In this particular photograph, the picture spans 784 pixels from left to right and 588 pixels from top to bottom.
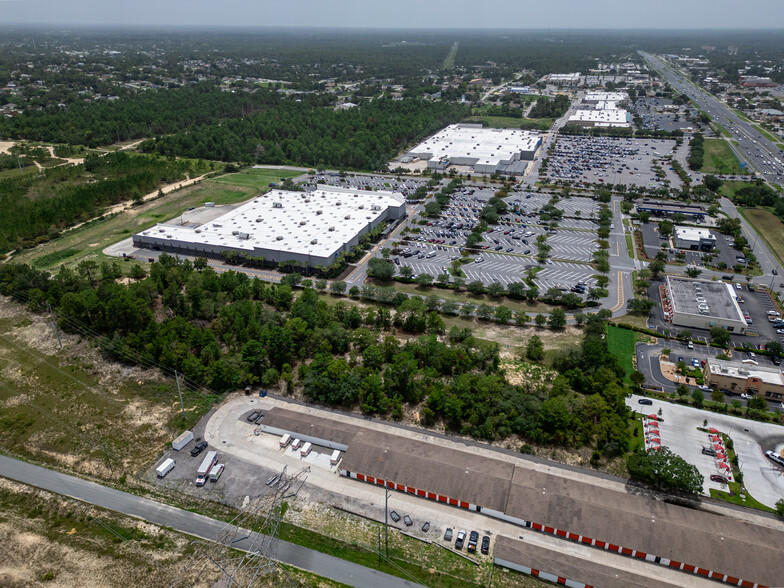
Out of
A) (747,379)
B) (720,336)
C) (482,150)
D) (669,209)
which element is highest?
(482,150)

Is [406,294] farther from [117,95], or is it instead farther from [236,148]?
[117,95]

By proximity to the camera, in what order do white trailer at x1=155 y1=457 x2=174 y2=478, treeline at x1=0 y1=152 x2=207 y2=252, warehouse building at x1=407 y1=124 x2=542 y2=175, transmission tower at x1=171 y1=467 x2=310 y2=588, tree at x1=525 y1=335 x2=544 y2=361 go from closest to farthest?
transmission tower at x1=171 y1=467 x2=310 y2=588 → white trailer at x1=155 y1=457 x2=174 y2=478 → tree at x1=525 y1=335 x2=544 y2=361 → treeline at x1=0 y1=152 x2=207 y2=252 → warehouse building at x1=407 y1=124 x2=542 y2=175

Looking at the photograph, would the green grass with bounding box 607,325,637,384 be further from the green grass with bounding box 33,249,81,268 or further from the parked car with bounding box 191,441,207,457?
the green grass with bounding box 33,249,81,268

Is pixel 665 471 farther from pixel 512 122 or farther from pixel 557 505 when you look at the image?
pixel 512 122

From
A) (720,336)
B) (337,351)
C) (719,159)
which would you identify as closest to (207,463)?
(337,351)

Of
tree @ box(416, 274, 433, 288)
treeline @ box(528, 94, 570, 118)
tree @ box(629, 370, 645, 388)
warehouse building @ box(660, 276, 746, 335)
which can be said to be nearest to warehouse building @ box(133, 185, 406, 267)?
tree @ box(416, 274, 433, 288)

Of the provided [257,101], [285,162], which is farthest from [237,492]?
[257,101]

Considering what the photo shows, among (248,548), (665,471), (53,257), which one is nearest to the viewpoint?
(248,548)
